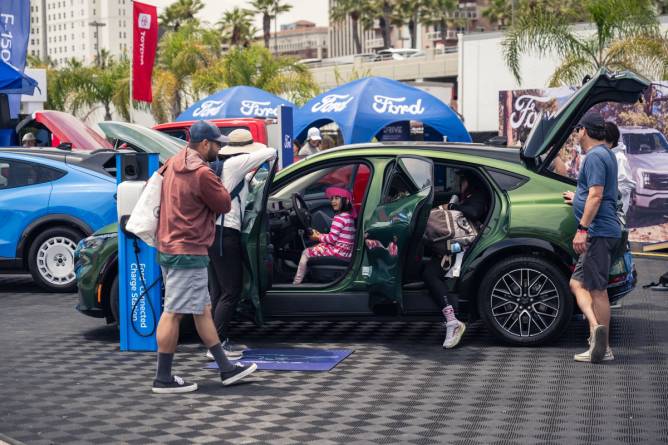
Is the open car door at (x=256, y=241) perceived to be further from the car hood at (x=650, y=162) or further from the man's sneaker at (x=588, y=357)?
the car hood at (x=650, y=162)

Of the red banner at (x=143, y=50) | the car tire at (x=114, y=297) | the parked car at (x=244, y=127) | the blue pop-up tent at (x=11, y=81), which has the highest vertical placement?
the red banner at (x=143, y=50)

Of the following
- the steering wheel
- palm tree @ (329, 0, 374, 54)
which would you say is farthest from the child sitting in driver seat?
palm tree @ (329, 0, 374, 54)

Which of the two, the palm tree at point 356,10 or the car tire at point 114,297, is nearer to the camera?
the car tire at point 114,297

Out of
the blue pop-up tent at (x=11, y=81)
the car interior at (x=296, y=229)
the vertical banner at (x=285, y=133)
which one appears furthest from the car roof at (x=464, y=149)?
the blue pop-up tent at (x=11, y=81)

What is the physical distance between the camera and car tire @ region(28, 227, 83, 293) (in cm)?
1212

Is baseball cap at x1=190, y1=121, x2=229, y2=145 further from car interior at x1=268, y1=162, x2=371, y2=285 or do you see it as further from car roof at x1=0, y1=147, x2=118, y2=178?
car roof at x1=0, y1=147, x2=118, y2=178

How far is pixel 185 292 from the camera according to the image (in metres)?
7.18

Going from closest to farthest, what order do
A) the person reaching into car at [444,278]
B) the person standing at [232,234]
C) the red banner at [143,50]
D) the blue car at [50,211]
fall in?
the person standing at [232,234]
the person reaching into car at [444,278]
the blue car at [50,211]
the red banner at [143,50]

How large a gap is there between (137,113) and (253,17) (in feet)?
132

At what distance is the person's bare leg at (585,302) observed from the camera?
7988 millimetres

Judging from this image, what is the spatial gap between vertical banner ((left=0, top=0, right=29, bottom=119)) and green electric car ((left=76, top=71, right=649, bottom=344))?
11.8 metres

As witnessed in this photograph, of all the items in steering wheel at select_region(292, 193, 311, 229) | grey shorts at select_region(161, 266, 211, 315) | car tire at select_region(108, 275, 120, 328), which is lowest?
car tire at select_region(108, 275, 120, 328)

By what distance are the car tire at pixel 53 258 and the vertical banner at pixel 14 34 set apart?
7736 millimetres

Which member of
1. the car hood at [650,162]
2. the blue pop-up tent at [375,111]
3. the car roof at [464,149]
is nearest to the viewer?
the car roof at [464,149]
